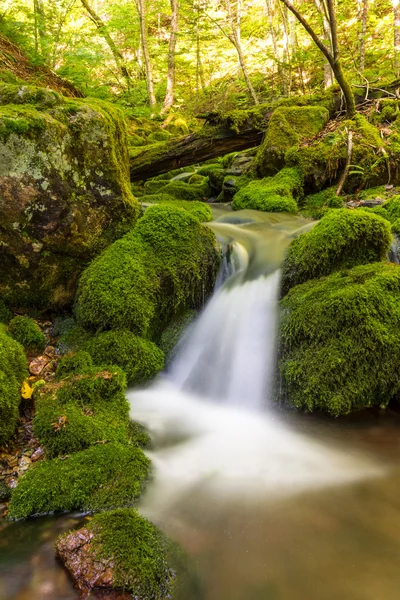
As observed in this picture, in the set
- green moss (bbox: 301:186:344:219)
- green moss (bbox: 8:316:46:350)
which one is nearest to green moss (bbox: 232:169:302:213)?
green moss (bbox: 301:186:344:219)

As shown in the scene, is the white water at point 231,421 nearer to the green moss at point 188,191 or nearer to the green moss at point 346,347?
the green moss at point 346,347

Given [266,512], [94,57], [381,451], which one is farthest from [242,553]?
[94,57]

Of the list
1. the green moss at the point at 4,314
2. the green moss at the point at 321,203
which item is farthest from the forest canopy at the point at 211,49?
the green moss at the point at 4,314

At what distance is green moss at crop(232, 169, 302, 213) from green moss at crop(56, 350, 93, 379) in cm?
493

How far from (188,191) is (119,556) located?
8.33 metres

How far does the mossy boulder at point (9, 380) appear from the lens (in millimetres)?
3033

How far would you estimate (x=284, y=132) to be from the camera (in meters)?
8.33

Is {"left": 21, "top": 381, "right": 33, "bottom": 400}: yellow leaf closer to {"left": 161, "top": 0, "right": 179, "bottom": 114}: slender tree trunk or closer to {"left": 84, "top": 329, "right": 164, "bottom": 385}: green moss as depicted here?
{"left": 84, "top": 329, "right": 164, "bottom": 385}: green moss

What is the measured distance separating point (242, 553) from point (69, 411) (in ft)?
5.39

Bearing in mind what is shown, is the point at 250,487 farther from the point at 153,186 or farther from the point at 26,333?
the point at 153,186

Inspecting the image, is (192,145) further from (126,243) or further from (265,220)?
(126,243)

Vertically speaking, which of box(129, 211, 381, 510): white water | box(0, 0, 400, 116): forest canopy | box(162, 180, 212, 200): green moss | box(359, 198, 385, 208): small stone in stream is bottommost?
box(129, 211, 381, 510): white water

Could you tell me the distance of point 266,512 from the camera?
2514mm

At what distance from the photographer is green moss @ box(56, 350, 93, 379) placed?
366 cm
